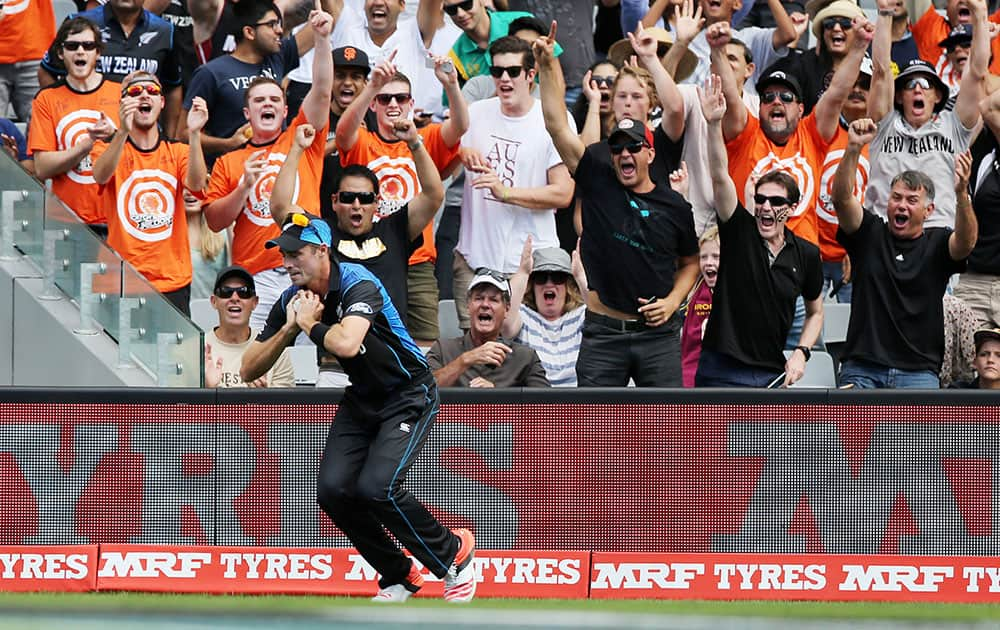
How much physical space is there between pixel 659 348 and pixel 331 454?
2691 millimetres

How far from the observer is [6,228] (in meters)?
11.4

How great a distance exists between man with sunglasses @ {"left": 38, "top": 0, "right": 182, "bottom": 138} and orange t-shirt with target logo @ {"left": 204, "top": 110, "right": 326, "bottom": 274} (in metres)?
1.42

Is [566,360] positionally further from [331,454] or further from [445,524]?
[331,454]

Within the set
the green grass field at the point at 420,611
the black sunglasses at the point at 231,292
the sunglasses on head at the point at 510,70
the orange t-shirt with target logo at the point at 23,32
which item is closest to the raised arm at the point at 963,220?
the green grass field at the point at 420,611

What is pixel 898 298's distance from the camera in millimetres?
10094

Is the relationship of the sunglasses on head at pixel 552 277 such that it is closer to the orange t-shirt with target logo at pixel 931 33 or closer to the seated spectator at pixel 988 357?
the seated spectator at pixel 988 357

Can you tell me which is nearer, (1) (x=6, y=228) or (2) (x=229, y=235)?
(1) (x=6, y=228)

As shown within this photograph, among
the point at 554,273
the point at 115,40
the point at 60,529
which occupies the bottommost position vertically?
the point at 60,529

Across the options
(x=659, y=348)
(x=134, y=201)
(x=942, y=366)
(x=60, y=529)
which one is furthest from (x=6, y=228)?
(x=942, y=366)

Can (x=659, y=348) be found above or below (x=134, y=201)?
below

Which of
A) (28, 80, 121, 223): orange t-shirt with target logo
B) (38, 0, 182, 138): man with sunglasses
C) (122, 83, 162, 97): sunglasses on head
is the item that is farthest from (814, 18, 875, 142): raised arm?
(28, 80, 121, 223): orange t-shirt with target logo

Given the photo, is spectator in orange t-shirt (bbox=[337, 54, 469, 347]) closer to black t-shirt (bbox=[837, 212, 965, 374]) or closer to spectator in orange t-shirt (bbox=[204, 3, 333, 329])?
spectator in orange t-shirt (bbox=[204, 3, 333, 329])

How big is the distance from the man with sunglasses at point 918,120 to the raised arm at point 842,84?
0.71 ft

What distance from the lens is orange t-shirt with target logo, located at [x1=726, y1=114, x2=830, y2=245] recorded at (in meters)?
11.3
